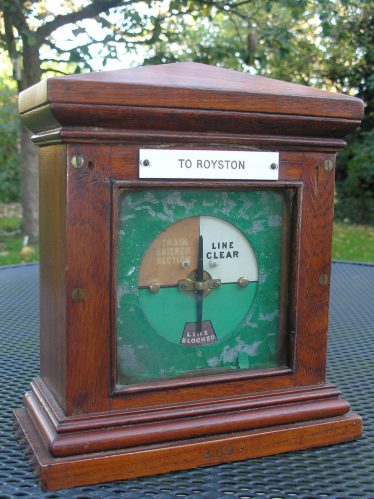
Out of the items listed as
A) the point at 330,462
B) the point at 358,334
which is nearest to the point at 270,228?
the point at 330,462

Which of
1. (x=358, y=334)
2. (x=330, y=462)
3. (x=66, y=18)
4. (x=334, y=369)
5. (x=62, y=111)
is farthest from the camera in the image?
(x=66, y=18)

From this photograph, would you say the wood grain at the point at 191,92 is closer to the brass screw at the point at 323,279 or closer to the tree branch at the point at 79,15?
the brass screw at the point at 323,279

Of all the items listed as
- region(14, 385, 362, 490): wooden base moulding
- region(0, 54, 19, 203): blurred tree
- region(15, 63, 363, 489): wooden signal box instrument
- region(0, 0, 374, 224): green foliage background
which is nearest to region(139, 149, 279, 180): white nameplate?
region(15, 63, 363, 489): wooden signal box instrument

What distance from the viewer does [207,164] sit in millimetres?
962

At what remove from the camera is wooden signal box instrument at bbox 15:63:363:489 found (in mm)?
902

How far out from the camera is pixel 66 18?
16.7 ft

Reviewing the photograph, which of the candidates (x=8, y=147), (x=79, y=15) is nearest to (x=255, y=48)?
(x=79, y=15)

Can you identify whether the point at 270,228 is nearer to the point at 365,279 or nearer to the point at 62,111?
the point at 62,111

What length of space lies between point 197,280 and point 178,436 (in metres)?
0.22

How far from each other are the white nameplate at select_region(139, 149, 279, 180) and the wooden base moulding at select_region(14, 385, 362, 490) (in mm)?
337

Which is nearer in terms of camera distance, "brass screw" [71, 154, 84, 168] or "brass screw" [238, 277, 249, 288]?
"brass screw" [71, 154, 84, 168]

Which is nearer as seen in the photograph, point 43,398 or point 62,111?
point 62,111

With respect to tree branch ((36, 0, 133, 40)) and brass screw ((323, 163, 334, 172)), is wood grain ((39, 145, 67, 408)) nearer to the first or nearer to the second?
brass screw ((323, 163, 334, 172))

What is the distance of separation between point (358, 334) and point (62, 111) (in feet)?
3.61
